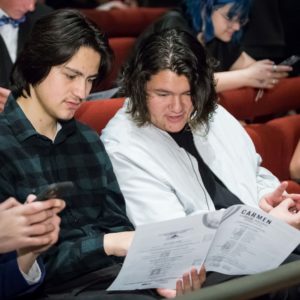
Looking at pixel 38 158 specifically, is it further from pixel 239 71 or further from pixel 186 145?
pixel 239 71

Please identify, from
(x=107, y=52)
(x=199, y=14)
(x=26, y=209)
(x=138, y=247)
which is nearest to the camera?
(x=26, y=209)

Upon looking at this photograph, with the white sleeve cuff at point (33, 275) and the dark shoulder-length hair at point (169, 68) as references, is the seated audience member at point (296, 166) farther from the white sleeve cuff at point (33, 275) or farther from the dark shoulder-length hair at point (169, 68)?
the white sleeve cuff at point (33, 275)

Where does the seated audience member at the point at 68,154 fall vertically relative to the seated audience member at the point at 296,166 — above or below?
above

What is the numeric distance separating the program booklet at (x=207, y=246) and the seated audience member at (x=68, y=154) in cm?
4

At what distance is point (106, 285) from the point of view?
1.60 metres

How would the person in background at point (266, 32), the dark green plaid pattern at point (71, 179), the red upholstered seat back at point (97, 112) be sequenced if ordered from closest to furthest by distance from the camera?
the dark green plaid pattern at point (71, 179) < the red upholstered seat back at point (97, 112) < the person in background at point (266, 32)

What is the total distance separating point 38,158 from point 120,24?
210cm

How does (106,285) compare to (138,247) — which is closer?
(138,247)

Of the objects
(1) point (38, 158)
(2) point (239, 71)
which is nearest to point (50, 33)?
(1) point (38, 158)

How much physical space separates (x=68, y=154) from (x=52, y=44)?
0.78 feet

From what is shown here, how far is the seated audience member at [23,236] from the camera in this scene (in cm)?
129

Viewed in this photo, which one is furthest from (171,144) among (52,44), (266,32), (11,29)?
(266,32)

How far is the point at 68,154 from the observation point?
5.54 ft

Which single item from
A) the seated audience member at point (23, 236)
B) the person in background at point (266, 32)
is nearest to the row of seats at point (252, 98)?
the person in background at point (266, 32)
